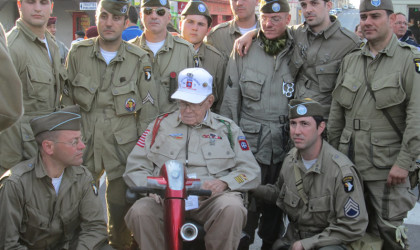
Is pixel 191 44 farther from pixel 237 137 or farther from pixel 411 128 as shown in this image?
pixel 411 128

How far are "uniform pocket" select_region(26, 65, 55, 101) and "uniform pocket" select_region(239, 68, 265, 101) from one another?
176 centimetres

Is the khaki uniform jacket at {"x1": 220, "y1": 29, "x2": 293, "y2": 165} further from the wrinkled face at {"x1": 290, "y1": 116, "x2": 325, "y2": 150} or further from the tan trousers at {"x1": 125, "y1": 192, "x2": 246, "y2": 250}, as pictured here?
the tan trousers at {"x1": 125, "y1": 192, "x2": 246, "y2": 250}

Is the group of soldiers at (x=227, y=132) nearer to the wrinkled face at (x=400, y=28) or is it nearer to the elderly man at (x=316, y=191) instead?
the elderly man at (x=316, y=191)

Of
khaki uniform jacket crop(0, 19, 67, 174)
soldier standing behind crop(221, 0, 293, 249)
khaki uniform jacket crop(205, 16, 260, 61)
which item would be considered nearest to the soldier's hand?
soldier standing behind crop(221, 0, 293, 249)

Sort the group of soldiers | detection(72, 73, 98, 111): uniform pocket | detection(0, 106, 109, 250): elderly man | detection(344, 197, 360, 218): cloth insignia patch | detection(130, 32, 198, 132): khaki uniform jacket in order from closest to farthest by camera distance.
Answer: detection(0, 106, 109, 250): elderly man → the group of soldiers → detection(344, 197, 360, 218): cloth insignia patch → detection(72, 73, 98, 111): uniform pocket → detection(130, 32, 198, 132): khaki uniform jacket

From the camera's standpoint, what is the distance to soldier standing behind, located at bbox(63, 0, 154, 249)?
4.69 meters

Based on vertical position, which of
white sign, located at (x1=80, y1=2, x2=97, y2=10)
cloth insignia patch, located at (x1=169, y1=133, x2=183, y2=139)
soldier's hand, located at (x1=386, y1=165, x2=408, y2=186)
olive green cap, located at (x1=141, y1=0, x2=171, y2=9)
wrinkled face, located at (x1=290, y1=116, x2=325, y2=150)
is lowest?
soldier's hand, located at (x1=386, y1=165, x2=408, y2=186)

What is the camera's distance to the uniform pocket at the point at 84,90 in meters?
4.67

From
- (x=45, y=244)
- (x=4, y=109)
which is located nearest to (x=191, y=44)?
(x=45, y=244)

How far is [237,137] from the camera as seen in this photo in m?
4.38

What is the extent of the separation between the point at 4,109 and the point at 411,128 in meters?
3.12

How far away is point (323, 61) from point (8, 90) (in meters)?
3.29

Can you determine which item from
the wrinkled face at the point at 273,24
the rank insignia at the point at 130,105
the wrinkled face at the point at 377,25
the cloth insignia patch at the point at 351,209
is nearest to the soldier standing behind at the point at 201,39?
the wrinkled face at the point at 273,24

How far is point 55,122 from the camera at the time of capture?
3957mm
